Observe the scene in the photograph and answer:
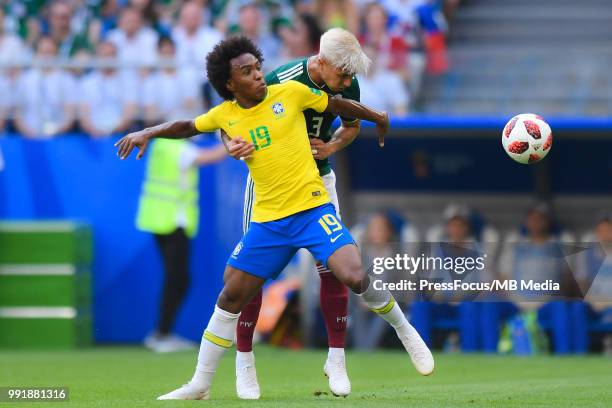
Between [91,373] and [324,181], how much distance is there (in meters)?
3.10

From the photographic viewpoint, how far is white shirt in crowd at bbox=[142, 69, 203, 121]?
556 inches

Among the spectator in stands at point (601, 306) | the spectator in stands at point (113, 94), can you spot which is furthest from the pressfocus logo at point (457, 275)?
the spectator in stands at point (113, 94)

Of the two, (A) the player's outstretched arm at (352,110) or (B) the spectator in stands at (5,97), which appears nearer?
(A) the player's outstretched arm at (352,110)

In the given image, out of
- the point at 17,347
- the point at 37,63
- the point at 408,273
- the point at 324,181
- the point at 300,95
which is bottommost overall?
the point at 17,347

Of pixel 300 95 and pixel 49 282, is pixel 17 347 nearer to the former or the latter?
pixel 49 282

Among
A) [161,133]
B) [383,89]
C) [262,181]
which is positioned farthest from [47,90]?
[262,181]

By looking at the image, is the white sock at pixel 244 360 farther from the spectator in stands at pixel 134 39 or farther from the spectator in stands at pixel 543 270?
the spectator in stands at pixel 134 39

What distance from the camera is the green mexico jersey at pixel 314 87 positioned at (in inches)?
316

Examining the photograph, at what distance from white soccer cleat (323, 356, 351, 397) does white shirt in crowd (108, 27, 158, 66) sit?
309 inches

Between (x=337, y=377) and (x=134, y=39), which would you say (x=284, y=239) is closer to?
(x=337, y=377)

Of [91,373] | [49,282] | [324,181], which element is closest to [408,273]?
[324,181]

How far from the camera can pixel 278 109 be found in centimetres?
749

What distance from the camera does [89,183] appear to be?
14516mm

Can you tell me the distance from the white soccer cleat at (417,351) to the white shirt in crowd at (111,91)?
7.09 m
